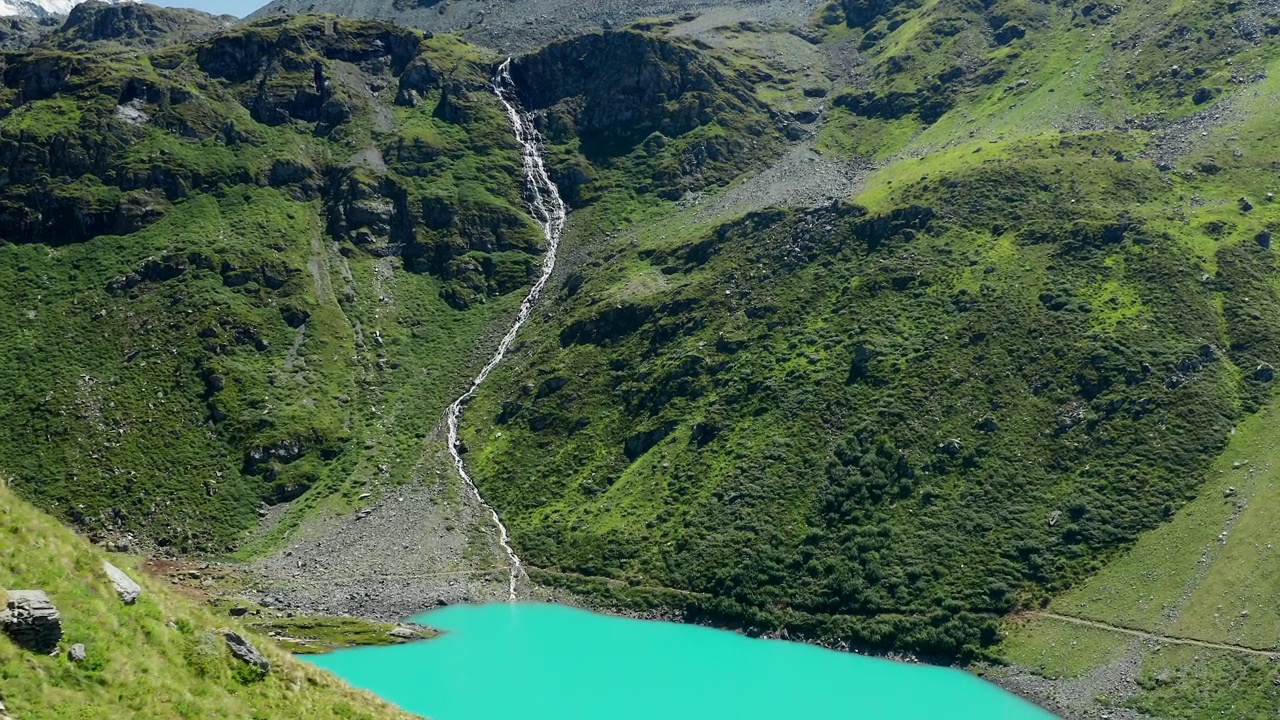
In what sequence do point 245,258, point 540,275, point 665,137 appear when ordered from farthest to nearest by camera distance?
point 665,137 < point 540,275 < point 245,258

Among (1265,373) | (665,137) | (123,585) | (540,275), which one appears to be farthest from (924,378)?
(665,137)

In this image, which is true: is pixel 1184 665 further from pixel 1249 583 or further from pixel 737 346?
pixel 737 346

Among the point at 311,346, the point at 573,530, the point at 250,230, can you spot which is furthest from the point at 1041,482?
the point at 250,230

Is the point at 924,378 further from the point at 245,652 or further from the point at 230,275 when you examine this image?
the point at 230,275

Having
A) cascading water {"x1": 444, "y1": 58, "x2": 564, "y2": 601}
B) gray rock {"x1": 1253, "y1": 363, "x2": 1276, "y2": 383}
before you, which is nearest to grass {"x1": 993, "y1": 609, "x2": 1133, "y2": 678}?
gray rock {"x1": 1253, "y1": 363, "x2": 1276, "y2": 383}

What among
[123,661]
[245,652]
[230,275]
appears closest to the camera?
[123,661]

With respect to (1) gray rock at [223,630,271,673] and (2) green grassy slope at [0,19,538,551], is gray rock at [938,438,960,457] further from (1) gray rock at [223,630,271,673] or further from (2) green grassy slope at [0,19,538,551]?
(1) gray rock at [223,630,271,673]

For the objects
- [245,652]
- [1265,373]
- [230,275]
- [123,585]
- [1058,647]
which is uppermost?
[230,275]
